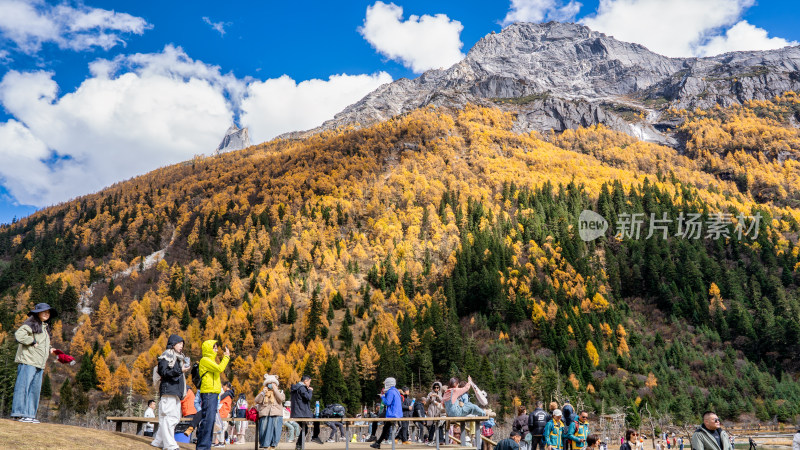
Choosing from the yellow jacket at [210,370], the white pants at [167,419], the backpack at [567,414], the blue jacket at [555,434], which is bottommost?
the blue jacket at [555,434]

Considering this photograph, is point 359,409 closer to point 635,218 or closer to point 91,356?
point 91,356

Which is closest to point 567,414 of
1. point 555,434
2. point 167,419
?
point 555,434

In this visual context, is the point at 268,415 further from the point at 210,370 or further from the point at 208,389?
the point at 210,370

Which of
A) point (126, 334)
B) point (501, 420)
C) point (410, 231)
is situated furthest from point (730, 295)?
point (126, 334)

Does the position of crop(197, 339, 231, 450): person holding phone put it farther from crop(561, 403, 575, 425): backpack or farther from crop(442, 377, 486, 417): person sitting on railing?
crop(561, 403, 575, 425): backpack

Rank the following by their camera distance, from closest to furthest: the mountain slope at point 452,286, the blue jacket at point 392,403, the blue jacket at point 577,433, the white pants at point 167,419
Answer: the white pants at point 167,419
the blue jacket at point 577,433
the blue jacket at point 392,403
the mountain slope at point 452,286

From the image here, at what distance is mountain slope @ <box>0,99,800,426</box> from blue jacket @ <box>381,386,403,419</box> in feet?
A: 219

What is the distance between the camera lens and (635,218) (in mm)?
130875

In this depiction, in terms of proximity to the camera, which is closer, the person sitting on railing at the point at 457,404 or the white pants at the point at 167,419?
the white pants at the point at 167,419

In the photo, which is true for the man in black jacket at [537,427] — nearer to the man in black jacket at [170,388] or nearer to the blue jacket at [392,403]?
the blue jacket at [392,403]

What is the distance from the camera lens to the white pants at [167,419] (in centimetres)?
926

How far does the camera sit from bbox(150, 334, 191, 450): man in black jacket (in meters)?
9.12

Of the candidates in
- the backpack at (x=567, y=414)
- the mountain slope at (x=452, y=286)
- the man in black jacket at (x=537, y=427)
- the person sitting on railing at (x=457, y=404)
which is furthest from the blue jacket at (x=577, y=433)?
the mountain slope at (x=452, y=286)

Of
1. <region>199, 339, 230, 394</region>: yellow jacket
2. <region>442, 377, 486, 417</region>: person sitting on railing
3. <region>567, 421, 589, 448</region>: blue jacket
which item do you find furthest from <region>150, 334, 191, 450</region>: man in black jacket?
<region>567, 421, 589, 448</region>: blue jacket
